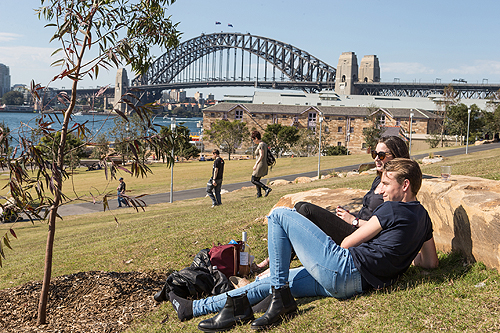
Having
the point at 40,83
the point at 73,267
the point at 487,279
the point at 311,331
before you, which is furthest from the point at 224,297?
the point at 73,267

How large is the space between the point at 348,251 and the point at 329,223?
1.90ft

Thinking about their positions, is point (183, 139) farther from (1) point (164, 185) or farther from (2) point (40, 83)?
(1) point (164, 185)

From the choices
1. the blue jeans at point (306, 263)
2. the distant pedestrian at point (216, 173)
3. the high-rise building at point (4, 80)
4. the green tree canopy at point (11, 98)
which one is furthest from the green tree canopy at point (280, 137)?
the high-rise building at point (4, 80)

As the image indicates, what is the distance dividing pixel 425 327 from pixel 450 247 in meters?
1.45

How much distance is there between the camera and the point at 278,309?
10.6 feet

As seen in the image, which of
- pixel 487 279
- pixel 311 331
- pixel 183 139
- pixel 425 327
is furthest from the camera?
pixel 183 139

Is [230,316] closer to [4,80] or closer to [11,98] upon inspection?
[11,98]

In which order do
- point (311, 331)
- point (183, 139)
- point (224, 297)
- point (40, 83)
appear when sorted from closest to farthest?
1. point (311, 331)
2. point (224, 297)
3. point (40, 83)
4. point (183, 139)

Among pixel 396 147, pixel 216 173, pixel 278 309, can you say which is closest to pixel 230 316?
pixel 278 309

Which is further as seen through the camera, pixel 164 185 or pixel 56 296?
pixel 164 185

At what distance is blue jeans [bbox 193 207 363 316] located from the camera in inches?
125

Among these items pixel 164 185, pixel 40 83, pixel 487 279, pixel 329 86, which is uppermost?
pixel 329 86

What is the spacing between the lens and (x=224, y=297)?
3.61m

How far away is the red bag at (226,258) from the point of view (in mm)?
4559
